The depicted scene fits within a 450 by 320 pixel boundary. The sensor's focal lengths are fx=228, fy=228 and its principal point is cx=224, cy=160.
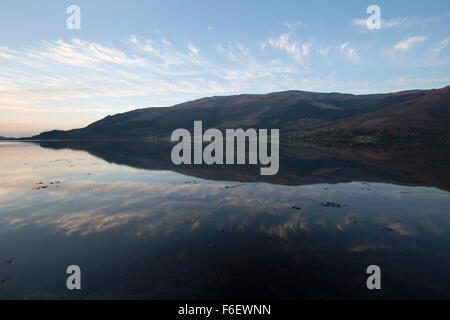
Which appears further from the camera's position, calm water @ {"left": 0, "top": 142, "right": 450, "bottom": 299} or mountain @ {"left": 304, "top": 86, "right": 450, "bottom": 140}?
mountain @ {"left": 304, "top": 86, "right": 450, "bottom": 140}

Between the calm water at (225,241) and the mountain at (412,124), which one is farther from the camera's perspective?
the mountain at (412,124)

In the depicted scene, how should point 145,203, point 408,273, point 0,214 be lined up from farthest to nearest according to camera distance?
point 145,203 → point 0,214 → point 408,273

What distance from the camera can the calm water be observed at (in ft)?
26.5

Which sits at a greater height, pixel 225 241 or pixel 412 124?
pixel 412 124

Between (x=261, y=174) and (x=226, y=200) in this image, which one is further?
(x=261, y=174)

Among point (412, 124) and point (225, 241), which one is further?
point (412, 124)

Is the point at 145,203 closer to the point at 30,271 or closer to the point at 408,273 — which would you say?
the point at 30,271

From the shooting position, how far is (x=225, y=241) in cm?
1138

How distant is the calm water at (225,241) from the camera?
807 centimetres

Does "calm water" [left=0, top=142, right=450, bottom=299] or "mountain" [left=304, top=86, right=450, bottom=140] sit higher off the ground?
"mountain" [left=304, top=86, right=450, bottom=140]

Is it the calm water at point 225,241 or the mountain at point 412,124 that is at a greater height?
the mountain at point 412,124

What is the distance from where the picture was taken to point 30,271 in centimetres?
900

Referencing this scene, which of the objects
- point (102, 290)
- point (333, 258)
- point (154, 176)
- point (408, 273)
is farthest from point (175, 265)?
point (154, 176)
